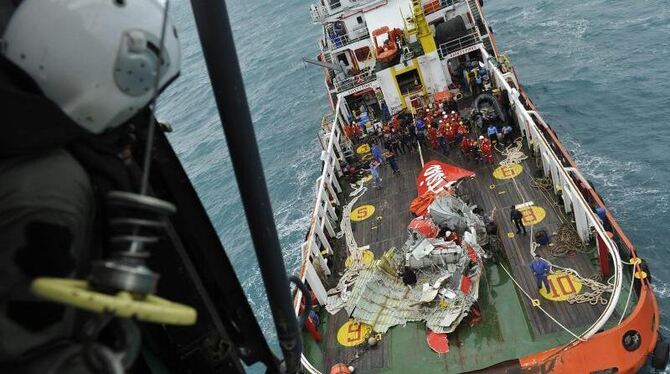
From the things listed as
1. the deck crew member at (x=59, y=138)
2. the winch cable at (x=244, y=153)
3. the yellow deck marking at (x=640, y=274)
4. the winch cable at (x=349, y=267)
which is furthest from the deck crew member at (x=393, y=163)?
the deck crew member at (x=59, y=138)

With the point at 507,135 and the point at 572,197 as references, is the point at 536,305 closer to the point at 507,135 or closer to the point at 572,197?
the point at 572,197

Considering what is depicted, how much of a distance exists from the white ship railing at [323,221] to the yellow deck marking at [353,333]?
53.6 inches

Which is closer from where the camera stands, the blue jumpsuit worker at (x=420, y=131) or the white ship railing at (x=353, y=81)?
the blue jumpsuit worker at (x=420, y=131)

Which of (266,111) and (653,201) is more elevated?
(266,111)

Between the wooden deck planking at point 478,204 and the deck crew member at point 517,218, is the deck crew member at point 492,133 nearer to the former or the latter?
the wooden deck planking at point 478,204

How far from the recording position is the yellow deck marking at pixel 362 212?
22.8 m

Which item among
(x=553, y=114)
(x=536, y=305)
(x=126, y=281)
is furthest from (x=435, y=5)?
(x=126, y=281)

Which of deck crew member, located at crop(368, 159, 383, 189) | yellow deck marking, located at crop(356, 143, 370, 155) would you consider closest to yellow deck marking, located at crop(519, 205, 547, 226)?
deck crew member, located at crop(368, 159, 383, 189)

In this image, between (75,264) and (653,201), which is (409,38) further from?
(75,264)

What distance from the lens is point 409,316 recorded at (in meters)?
16.6

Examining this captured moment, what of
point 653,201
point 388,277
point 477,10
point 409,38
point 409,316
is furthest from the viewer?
point 477,10

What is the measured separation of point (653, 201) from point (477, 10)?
646 inches

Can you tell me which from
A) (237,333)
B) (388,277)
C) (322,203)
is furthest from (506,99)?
(237,333)

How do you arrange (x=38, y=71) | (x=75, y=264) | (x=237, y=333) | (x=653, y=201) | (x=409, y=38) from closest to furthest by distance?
(x=75, y=264), (x=38, y=71), (x=237, y=333), (x=653, y=201), (x=409, y=38)
